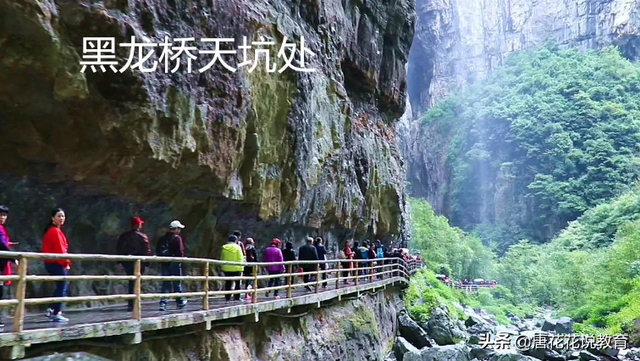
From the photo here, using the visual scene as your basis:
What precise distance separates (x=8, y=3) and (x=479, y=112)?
4115 inches

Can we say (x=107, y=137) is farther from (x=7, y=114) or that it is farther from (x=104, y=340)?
(x=104, y=340)

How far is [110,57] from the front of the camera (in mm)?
9117

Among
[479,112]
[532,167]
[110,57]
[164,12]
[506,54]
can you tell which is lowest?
[110,57]

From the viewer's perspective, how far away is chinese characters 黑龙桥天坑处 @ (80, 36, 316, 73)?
29.6ft

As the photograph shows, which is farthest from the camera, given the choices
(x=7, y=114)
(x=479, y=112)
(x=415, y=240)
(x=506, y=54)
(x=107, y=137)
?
(x=506, y=54)

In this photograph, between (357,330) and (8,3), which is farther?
(357,330)

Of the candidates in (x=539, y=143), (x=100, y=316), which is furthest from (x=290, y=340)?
(x=539, y=143)

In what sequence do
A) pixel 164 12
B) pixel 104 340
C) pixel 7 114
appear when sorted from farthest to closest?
pixel 164 12, pixel 7 114, pixel 104 340

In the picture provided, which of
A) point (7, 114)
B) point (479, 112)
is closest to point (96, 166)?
point (7, 114)

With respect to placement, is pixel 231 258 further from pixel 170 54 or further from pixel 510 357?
pixel 510 357

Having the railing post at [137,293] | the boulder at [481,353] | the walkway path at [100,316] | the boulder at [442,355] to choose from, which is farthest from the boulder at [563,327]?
the railing post at [137,293]

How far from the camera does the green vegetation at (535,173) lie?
213ft

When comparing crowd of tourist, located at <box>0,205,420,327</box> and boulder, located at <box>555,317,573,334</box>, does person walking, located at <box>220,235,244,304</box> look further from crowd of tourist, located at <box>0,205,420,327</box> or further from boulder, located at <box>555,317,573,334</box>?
Result: boulder, located at <box>555,317,573,334</box>

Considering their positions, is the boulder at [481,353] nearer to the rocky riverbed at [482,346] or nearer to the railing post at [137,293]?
the rocky riverbed at [482,346]
